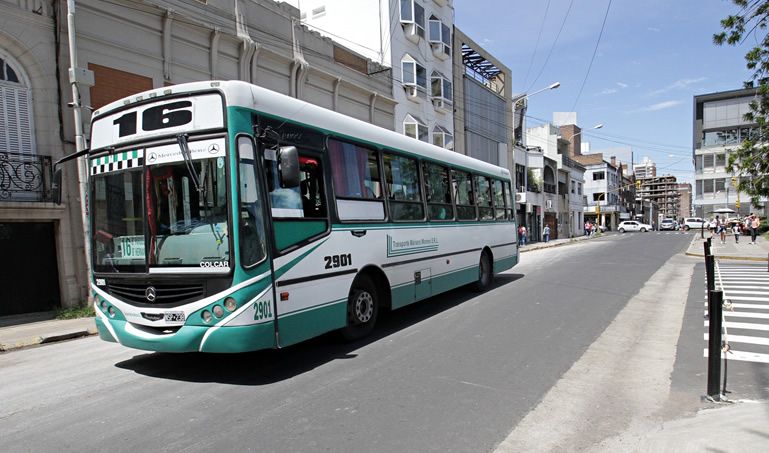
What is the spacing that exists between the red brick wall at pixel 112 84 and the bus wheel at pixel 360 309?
347 inches

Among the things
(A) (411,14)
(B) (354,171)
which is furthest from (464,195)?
(A) (411,14)

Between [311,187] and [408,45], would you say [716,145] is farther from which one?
[311,187]

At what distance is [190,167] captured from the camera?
4938 millimetres

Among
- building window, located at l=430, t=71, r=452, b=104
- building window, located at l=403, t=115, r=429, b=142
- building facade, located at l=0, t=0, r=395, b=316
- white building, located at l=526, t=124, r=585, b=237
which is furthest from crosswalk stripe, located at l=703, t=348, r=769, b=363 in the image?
white building, located at l=526, t=124, r=585, b=237

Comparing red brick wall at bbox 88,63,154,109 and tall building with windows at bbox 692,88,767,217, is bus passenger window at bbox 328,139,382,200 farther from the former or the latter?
tall building with windows at bbox 692,88,767,217

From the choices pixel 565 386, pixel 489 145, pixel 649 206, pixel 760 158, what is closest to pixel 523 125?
pixel 489 145

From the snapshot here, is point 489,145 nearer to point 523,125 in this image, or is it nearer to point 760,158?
point 523,125

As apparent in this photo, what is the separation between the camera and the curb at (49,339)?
752 centimetres

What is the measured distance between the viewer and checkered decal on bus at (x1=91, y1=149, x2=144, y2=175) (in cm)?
525

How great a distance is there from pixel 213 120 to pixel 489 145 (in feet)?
101

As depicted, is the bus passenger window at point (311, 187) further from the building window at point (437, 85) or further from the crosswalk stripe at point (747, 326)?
the building window at point (437, 85)

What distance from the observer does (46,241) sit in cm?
1055

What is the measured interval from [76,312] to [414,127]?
1789cm

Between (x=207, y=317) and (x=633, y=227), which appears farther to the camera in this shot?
(x=633, y=227)
